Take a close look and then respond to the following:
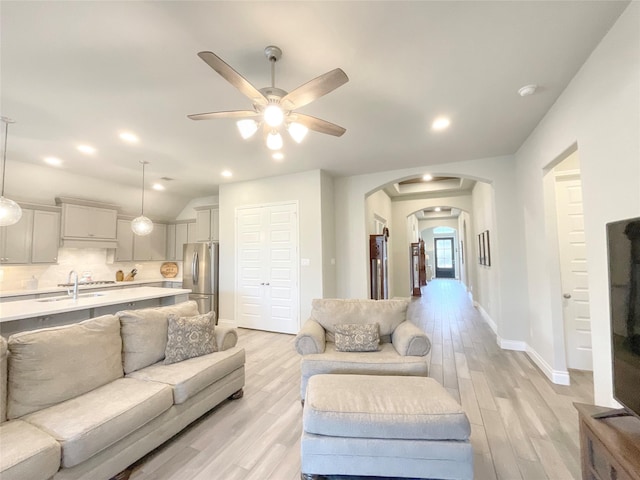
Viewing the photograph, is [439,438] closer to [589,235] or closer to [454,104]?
[589,235]

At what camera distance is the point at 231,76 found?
168cm

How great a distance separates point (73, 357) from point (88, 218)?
14.9 ft

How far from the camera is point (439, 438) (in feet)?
5.19

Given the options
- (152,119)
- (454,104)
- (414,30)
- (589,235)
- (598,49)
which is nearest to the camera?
(414,30)

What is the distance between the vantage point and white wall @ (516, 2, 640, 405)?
1.66 meters

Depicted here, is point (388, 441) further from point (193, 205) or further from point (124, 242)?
point (193, 205)

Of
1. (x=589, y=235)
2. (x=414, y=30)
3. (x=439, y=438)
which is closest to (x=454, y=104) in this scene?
(x=414, y=30)

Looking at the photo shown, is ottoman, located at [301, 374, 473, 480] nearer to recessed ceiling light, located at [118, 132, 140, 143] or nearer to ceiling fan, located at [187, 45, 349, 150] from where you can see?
ceiling fan, located at [187, 45, 349, 150]

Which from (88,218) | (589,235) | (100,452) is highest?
(88,218)

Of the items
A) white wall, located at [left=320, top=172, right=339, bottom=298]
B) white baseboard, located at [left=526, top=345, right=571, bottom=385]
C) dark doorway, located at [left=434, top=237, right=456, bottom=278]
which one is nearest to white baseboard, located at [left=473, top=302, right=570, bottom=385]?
white baseboard, located at [left=526, top=345, right=571, bottom=385]

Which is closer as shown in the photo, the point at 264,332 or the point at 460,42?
the point at 460,42

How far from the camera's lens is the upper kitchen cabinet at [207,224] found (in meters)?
6.02

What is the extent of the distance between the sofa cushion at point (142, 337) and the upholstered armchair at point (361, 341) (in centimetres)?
124

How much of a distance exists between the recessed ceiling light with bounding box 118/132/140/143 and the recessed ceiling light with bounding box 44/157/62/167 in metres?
1.56
